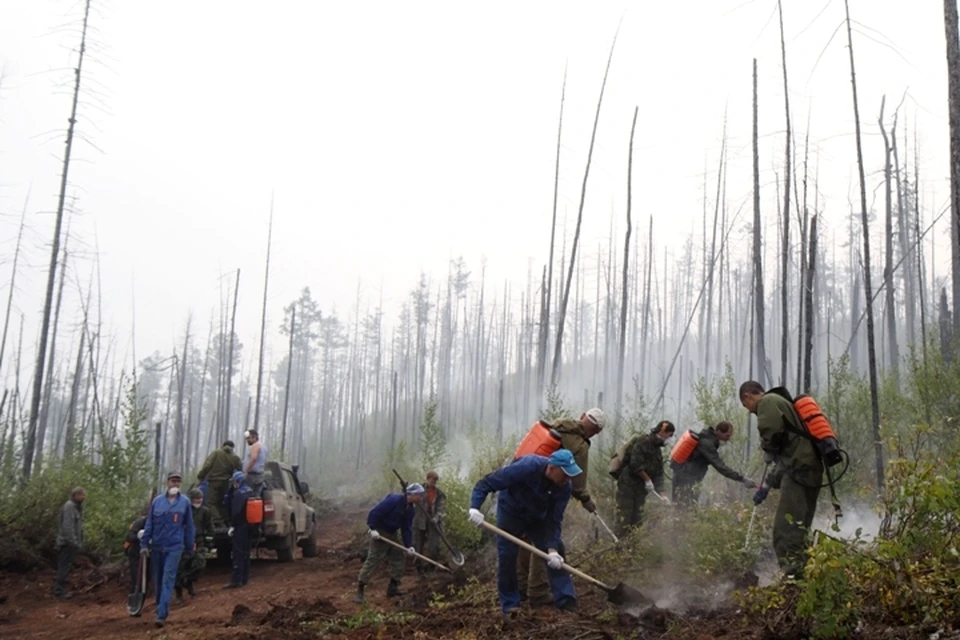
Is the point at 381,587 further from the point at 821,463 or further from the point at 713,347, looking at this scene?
the point at 713,347

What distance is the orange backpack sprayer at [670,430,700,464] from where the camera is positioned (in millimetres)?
10805

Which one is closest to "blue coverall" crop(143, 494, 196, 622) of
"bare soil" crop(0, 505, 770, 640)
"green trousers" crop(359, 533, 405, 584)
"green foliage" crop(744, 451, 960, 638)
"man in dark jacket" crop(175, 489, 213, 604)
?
"bare soil" crop(0, 505, 770, 640)

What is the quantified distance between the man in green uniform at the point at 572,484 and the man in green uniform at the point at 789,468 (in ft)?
6.21

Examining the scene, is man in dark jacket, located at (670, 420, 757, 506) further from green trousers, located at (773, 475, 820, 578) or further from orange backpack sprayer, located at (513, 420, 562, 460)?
green trousers, located at (773, 475, 820, 578)

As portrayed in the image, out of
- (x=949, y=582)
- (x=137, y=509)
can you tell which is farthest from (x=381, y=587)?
(x=949, y=582)

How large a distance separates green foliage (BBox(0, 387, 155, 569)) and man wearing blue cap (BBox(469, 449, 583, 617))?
10973mm

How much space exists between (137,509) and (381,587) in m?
6.90

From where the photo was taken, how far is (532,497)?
7.62 m

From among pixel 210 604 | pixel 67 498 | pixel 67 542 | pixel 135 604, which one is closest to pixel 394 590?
pixel 210 604

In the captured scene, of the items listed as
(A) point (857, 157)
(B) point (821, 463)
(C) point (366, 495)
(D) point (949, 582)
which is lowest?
(C) point (366, 495)

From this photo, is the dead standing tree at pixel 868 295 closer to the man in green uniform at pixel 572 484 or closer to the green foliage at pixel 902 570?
the man in green uniform at pixel 572 484

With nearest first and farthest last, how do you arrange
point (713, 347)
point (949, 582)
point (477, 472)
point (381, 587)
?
point (949, 582) → point (381, 587) → point (477, 472) → point (713, 347)

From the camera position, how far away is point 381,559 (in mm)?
11133

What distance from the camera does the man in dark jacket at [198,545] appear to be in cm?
1216
